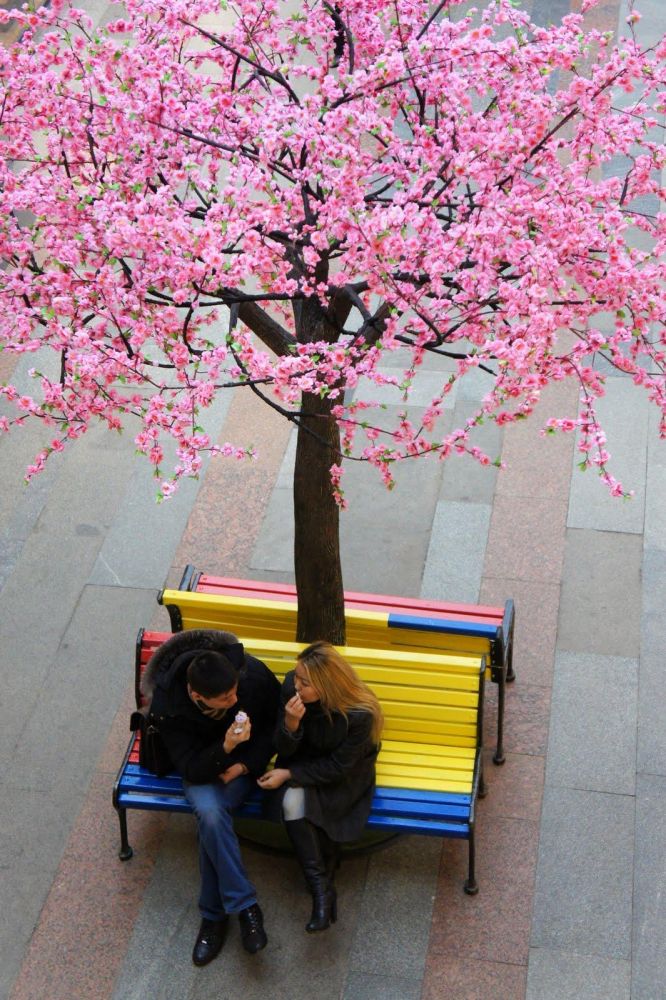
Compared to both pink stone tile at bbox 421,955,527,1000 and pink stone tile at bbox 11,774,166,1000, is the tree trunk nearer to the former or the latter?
pink stone tile at bbox 11,774,166,1000

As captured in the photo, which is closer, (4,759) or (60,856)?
(60,856)

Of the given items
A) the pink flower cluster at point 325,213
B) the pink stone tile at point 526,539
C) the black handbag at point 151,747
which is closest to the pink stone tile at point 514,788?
the pink stone tile at point 526,539

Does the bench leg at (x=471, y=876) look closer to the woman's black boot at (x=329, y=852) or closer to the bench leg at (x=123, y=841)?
the woman's black boot at (x=329, y=852)

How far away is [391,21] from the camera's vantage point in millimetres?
6453

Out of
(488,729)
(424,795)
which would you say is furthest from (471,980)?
(488,729)

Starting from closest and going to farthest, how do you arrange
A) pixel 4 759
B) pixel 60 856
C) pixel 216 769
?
pixel 216 769 → pixel 60 856 → pixel 4 759

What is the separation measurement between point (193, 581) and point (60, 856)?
1.66 m

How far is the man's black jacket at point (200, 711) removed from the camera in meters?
6.08

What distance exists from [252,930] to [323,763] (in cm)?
84

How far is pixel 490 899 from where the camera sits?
20.7 ft

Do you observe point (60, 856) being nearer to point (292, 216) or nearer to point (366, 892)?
point (366, 892)

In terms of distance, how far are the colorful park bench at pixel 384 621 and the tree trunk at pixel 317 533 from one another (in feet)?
0.74

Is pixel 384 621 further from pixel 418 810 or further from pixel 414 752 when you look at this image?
pixel 418 810

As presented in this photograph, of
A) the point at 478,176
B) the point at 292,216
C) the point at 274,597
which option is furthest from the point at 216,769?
the point at 478,176
